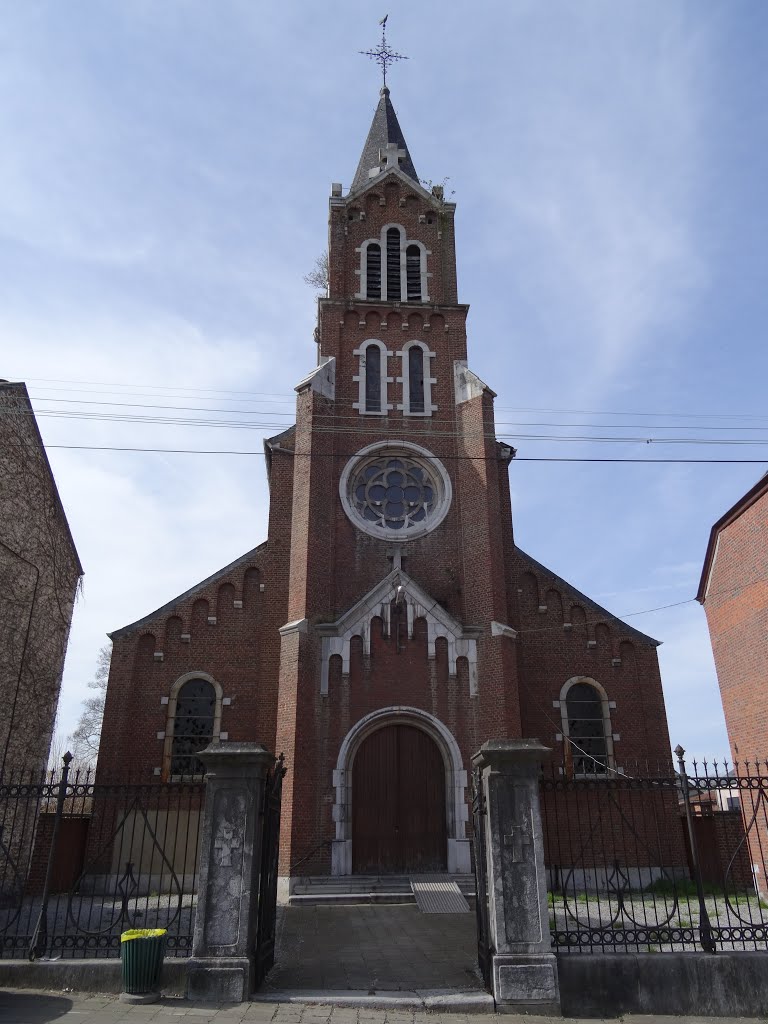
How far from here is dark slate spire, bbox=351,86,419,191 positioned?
27750 mm

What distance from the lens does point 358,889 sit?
15.3 metres

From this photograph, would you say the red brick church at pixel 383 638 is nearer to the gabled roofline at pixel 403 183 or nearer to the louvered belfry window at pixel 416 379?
the louvered belfry window at pixel 416 379

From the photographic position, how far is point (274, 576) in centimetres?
2003

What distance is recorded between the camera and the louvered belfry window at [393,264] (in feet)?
79.2

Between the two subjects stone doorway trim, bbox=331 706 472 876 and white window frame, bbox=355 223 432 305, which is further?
white window frame, bbox=355 223 432 305

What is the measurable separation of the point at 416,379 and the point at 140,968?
17.4 meters

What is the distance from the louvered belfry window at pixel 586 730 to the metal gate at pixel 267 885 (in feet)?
34.9

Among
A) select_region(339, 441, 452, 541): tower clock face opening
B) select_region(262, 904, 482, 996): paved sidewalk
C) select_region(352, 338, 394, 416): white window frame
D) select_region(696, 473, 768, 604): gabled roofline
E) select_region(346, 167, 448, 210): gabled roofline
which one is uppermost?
select_region(346, 167, 448, 210): gabled roofline

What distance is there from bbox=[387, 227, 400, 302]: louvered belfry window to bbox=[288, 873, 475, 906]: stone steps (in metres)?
16.5

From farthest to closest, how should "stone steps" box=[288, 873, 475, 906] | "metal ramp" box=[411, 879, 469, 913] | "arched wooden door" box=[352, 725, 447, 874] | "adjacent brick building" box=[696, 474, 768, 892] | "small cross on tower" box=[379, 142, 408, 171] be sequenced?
"small cross on tower" box=[379, 142, 408, 171] < "arched wooden door" box=[352, 725, 447, 874] < "adjacent brick building" box=[696, 474, 768, 892] < "stone steps" box=[288, 873, 475, 906] < "metal ramp" box=[411, 879, 469, 913]

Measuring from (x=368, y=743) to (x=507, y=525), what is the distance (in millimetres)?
7626

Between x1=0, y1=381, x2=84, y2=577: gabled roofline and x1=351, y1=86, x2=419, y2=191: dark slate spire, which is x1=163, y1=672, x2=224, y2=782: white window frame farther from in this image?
x1=351, y1=86, x2=419, y2=191: dark slate spire

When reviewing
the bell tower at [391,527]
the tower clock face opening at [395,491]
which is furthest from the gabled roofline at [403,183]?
the tower clock face opening at [395,491]

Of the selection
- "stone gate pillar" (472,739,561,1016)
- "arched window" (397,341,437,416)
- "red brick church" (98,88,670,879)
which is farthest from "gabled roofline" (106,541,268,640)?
"stone gate pillar" (472,739,561,1016)
